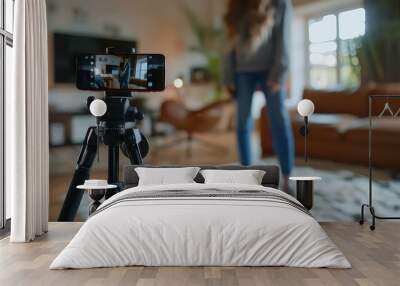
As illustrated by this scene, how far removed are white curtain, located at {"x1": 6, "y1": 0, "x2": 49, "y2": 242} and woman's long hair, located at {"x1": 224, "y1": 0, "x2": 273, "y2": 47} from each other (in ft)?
6.03

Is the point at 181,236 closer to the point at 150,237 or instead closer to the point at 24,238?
the point at 150,237

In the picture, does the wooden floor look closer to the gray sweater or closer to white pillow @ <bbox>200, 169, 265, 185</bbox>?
white pillow @ <bbox>200, 169, 265, 185</bbox>

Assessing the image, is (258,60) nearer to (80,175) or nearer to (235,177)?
(235,177)

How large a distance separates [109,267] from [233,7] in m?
3.11

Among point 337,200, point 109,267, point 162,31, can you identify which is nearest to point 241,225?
point 109,267

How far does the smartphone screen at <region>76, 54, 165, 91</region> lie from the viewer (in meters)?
5.57

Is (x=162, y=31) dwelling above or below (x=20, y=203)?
above

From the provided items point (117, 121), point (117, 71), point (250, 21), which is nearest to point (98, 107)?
point (117, 121)

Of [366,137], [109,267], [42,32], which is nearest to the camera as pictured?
[109,267]

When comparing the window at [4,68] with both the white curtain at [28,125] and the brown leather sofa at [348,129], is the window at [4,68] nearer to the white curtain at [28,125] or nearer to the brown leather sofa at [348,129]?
the white curtain at [28,125]

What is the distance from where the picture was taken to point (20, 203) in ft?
15.4

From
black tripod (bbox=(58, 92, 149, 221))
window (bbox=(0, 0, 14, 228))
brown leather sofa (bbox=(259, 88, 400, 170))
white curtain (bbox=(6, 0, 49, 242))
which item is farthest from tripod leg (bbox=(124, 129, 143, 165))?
brown leather sofa (bbox=(259, 88, 400, 170))

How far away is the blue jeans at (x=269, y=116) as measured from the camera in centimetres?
580

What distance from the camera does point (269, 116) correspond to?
5.84 meters
